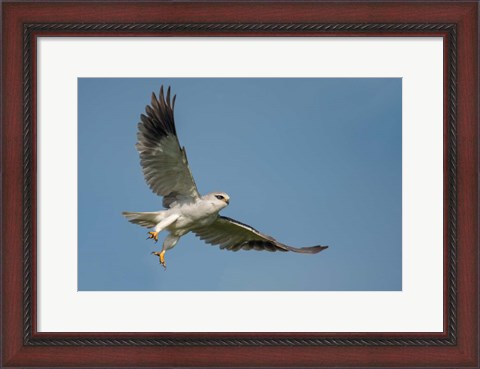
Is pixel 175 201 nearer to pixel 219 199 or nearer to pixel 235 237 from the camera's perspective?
pixel 219 199

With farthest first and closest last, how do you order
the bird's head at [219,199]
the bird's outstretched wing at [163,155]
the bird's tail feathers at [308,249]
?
1. the bird's head at [219,199]
2. the bird's outstretched wing at [163,155]
3. the bird's tail feathers at [308,249]

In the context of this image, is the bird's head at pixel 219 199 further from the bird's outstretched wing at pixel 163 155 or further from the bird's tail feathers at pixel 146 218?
the bird's tail feathers at pixel 146 218

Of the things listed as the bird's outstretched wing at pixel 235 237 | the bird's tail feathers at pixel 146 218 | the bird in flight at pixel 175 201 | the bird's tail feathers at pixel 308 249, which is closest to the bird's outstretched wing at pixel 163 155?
the bird in flight at pixel 175 201

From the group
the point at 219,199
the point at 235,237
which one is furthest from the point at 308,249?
the point at 235,237

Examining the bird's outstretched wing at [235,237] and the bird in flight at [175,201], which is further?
the bird's outstretched wing at [235,237]

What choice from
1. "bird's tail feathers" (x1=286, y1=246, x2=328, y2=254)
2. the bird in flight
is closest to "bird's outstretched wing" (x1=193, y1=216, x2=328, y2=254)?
the bird in flight

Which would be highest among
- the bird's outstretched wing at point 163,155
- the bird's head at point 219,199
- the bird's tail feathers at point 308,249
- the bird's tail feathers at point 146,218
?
the bird's outstretched wing at point 163,155

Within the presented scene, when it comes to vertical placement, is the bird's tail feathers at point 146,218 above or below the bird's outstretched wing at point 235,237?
above
